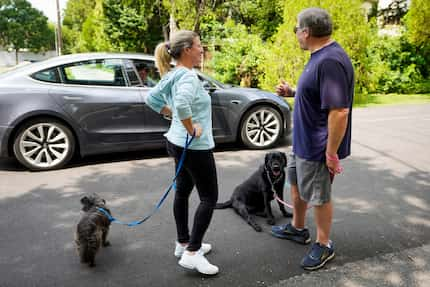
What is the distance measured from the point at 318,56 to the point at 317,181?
3.05ft

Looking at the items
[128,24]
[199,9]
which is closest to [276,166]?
[199,9]

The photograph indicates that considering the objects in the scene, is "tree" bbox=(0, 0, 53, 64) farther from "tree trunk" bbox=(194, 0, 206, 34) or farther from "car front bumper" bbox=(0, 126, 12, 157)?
"car front bumper" bbox=(0, 126, 12, 157)

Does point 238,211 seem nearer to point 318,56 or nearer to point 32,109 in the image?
point 318,56

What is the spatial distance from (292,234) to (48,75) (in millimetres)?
4152

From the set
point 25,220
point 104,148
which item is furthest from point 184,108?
point 104,148

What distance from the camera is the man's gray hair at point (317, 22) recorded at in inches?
105

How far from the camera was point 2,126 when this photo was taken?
5230mm

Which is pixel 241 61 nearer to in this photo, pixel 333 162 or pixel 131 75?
pixel 131 75

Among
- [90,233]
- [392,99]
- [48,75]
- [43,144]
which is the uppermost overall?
[48,75]

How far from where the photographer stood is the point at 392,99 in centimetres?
1366

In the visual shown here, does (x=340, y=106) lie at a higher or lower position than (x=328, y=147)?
higher

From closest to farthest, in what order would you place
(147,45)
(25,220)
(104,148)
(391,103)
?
(25,220) → (104,148) → (391,103) → (147,45)

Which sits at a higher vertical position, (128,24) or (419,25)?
(128,24)

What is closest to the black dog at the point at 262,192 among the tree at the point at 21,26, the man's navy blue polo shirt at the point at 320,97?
the man's navy blue polo shirt at the point at 320,97
